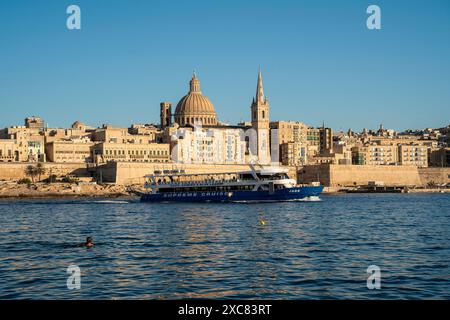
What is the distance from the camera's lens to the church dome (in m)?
112

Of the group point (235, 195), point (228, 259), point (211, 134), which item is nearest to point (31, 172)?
point (211, 134)

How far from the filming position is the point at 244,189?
51844 millimetres

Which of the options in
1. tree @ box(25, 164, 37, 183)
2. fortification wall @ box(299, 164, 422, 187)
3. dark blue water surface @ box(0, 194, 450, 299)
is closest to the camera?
dark blue water surface @ box(0, 194, 450, 299)

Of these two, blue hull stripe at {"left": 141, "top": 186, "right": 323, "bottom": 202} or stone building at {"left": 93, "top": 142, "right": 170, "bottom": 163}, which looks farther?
stone building at {"left": 93, "top": 142, "right": 170, "bottom": 163}

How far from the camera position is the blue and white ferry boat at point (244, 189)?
50719 millimetres

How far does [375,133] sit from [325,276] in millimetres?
137364

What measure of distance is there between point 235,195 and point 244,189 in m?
0.84

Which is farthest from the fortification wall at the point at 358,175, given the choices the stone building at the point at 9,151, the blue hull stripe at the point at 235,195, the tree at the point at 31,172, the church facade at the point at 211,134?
the stone building at the point at 9,151

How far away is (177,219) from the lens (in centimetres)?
3316

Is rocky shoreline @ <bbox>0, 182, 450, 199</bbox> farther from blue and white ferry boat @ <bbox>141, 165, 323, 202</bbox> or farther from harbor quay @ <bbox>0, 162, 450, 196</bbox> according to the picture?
blue and white ferry boat @ <bbox>141, 165, 323, 202</bbox>

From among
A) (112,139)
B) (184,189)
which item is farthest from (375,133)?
(184,189)

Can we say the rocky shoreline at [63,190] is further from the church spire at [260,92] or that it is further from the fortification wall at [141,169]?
the church spire at [260,92]

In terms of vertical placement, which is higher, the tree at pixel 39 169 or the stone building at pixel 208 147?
the stone building at pixel 208 147

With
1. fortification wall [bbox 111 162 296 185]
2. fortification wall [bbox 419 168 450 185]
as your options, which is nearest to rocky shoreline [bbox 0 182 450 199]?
fortification wall [bbox 111 162 296 185]
